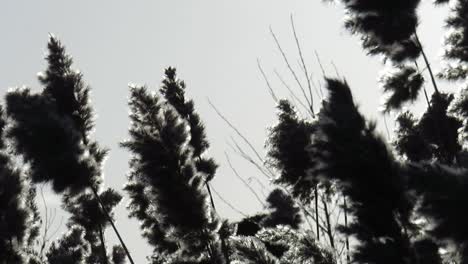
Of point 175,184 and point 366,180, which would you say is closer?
point 366,180

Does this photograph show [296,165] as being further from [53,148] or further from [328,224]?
[53,148]

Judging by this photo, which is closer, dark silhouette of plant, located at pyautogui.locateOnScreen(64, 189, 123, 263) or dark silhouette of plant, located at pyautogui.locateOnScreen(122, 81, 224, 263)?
dark silhouette of plant, located at pyautogui.locateOnScreen(122, 81, 224, 263)

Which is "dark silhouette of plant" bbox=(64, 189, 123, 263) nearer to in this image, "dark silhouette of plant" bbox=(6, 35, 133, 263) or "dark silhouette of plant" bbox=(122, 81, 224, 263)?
"dark silhouette of plant" bbox=(6, 35, 133, 263)

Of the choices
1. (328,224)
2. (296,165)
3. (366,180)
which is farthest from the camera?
(296,165)

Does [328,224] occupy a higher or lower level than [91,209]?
lower

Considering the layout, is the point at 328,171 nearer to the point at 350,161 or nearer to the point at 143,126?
the point at 350,161

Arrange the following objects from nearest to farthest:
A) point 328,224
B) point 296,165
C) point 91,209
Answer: point 328,224, point 296,165, point 91,209

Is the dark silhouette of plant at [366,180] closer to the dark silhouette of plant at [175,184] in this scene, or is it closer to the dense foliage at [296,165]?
the dense foliage at [296,165]

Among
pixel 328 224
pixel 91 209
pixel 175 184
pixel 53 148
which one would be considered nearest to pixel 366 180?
pixel 328 224

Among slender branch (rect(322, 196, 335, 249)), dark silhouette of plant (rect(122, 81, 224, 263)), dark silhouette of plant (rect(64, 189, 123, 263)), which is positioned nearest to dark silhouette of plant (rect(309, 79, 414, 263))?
slender branch (rect(322, 196, 335, 249))

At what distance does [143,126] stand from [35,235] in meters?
8.68

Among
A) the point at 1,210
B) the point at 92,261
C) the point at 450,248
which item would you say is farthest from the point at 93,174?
the point at 92,261

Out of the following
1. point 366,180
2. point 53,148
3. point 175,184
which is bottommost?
point 366,180

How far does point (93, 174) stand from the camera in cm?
1128
